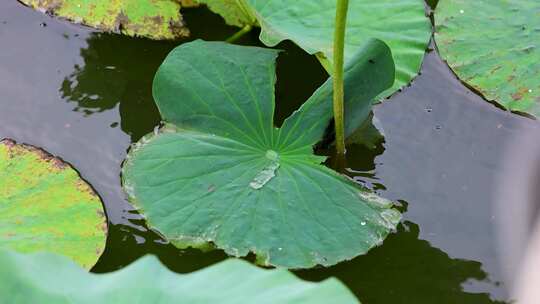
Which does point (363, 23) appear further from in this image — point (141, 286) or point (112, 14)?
point (141, 286)

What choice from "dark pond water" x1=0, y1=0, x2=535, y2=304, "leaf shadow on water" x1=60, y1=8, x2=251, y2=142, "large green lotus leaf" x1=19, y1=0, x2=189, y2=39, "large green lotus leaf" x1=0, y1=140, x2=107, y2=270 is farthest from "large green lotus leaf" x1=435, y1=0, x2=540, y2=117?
"large green lotus leaf" x1=0, y1=140, x2=107, y2=270

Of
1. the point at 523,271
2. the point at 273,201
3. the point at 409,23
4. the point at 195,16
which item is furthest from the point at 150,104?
the point at 523,271

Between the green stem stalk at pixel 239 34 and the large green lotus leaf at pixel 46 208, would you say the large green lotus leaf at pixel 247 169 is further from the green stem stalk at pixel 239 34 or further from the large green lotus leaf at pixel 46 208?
the green stem stalk at pixel 239 34

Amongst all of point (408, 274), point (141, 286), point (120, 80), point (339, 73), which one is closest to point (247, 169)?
point (339, 73)

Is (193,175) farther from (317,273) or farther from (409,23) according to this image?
(409,23)

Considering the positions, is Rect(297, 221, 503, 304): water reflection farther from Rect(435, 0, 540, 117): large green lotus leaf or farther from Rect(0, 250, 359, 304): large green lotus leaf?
Rect(0, 250, 359, 304): large green lotus leaf
